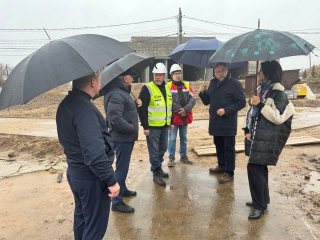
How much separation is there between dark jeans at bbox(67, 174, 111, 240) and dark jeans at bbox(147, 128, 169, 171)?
5.89ft

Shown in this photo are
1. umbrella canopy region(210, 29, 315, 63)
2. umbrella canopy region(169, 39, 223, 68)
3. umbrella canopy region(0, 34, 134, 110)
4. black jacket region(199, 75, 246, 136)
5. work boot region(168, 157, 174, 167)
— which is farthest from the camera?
work boot region(168, 157, 174, 167)

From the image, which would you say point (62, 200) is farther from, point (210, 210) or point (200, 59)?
point (200, 59)

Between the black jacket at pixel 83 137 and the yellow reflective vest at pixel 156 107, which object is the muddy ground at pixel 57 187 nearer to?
the yellow reflective vest at pixel 156 107

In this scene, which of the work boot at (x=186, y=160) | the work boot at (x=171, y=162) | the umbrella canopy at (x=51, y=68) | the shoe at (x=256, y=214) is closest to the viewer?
the umbrella canopy at (x=51, y=68)

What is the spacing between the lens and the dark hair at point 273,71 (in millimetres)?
Result: 2694

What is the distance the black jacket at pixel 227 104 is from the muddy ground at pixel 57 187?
3.64 ft

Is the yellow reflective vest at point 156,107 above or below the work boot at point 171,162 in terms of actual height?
above

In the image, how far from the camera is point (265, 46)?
2.58m

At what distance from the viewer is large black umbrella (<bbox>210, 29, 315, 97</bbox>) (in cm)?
249

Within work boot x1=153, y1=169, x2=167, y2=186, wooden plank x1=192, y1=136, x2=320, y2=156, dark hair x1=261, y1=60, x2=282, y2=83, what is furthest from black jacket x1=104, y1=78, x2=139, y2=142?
wooden plank x1=192, y1=136, x2=320, y2=156

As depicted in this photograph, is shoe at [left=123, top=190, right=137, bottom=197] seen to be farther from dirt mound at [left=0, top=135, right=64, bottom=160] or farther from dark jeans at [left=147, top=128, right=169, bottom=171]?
dirt mound at [left=0, top=135, right=64, bottom=160]

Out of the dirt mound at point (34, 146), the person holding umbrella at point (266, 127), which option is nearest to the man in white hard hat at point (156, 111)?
the person holding umbrella at point (266, 127)

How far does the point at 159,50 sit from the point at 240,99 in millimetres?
21833

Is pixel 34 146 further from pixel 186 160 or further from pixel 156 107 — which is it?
pixel 156 107
